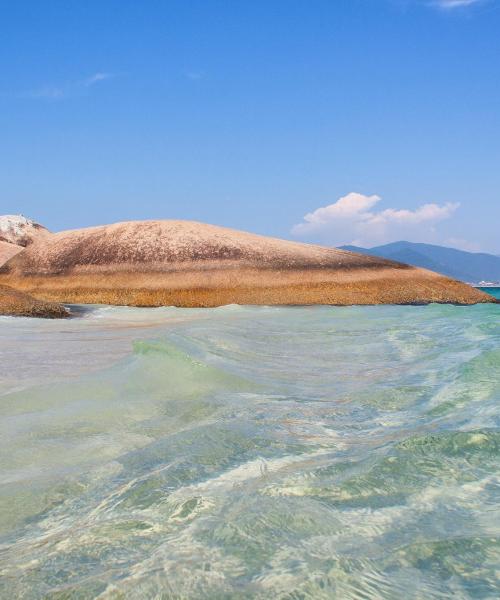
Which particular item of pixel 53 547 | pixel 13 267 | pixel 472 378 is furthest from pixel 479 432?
pixel 13 267

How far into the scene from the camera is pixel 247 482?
3271 millimetres

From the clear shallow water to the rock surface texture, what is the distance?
634 inches

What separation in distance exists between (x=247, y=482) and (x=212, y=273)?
21.0m

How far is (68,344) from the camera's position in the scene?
10.4 m

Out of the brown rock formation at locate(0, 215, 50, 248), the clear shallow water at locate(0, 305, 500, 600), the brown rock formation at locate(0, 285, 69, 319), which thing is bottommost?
the clear shallow water at locate(0, 305, 500, 600)

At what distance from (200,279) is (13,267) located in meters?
11.0

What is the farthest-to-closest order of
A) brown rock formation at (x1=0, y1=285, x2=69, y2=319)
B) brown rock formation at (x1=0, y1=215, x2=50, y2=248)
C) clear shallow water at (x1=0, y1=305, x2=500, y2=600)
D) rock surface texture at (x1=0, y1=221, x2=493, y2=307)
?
brown rock formation at (x1=0, y1=215, x2=50, y2=248), rock surface texture at (x1=0, y1=221, x2=493, y2=307), brown rock formation at (x1=0, y1=285, x2=69, y2=319), clear shallow water at (x1=0, y1=305, x2=500, y2=600)

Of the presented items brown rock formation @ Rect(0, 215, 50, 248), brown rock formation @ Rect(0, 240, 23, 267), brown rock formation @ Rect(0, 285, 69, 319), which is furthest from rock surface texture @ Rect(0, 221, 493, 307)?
brown rock formation @ Rect(0, 215, 50, 248)

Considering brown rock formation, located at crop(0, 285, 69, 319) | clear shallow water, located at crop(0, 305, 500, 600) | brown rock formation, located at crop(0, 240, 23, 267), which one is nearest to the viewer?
clear shallow water, located at crop(0, 305, 500, 600)

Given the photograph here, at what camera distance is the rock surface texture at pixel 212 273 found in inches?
921

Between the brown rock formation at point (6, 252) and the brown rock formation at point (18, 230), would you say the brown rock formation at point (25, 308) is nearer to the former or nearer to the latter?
the brown rock formation at point (6, 252)

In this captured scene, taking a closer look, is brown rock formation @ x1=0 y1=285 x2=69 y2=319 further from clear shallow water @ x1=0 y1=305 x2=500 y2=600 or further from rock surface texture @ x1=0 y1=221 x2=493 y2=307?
clear shallow water @ x1=0 y1=305 x2=500 y2=600

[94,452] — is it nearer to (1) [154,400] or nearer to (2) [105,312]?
(1) [154,400]

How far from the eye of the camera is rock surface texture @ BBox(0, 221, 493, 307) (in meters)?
23.4
